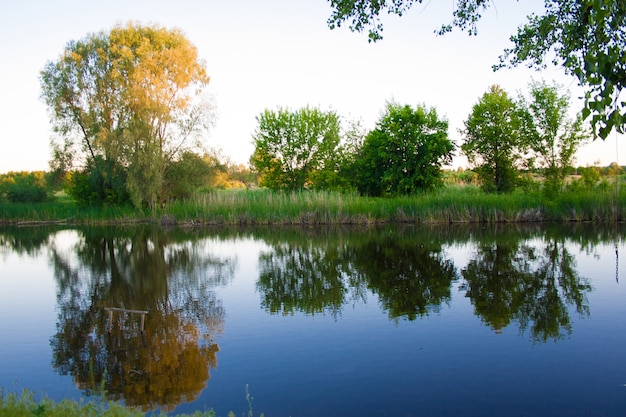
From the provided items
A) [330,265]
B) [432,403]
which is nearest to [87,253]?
[330,265]

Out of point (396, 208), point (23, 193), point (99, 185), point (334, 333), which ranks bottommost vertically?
point (334, 333)

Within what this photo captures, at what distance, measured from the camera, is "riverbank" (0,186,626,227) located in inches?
1059

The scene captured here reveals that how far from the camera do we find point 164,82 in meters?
33.2

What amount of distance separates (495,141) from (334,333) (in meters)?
25.6

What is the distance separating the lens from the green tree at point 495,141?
30.2m

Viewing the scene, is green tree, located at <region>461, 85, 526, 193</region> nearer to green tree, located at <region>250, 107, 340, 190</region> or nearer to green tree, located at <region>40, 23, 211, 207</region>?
green tree, located at <region>250, 107, 340, 190</region>

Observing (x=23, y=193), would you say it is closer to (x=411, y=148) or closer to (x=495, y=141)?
(x=411, y=148)

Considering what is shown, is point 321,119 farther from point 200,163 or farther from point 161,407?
point 161,407

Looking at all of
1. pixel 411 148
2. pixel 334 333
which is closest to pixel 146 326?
pixel 334 333

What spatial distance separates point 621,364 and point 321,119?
96.4 feet

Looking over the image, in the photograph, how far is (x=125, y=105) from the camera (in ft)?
109

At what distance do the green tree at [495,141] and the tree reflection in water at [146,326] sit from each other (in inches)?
799

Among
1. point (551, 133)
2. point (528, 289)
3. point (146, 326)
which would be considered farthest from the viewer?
point (551, 133)

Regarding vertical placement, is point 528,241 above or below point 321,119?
below
